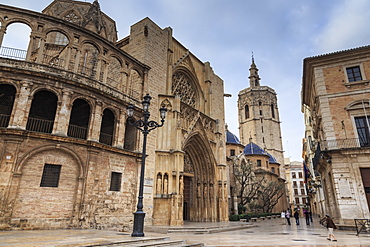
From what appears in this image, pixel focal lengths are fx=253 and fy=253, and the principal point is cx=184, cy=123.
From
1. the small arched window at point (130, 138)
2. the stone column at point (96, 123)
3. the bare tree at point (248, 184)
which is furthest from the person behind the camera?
the bare tree at point (248, 184)

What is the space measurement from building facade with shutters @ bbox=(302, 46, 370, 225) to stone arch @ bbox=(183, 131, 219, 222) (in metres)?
8.62

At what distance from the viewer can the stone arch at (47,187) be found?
1055cm

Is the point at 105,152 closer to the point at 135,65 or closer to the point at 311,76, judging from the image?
the point at 135,65

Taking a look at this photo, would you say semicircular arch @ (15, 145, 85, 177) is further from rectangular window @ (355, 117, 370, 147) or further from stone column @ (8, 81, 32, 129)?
rectangular window @ (355, 117, 370, 147)

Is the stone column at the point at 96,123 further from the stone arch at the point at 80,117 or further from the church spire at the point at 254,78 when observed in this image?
the church spire at the point at 254,78

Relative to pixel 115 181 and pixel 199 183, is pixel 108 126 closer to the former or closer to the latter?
pixel 115 181

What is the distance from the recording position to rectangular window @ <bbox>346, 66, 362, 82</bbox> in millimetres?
16292

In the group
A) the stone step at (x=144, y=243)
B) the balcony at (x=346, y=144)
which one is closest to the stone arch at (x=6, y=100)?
the stone step at (x=144, y=243)

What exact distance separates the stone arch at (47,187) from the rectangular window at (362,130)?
15814 millimetres

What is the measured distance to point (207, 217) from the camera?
2047 cm

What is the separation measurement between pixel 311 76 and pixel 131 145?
534 inches

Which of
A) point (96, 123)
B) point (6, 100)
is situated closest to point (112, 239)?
point (96, 123)

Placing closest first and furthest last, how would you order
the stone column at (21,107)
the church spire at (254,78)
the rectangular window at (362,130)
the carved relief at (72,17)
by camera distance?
the stone column at (21,107), the rectangular window at (362,130), the carved relief at (72,17), the church spire at (254,78)

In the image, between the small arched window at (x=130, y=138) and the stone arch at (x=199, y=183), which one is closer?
the small arched window at (x=130, y=138)
